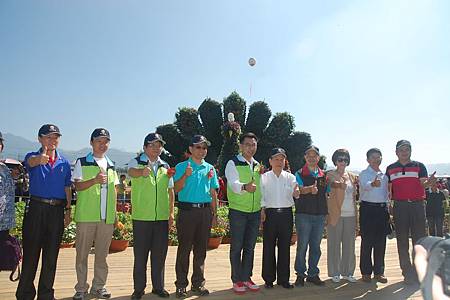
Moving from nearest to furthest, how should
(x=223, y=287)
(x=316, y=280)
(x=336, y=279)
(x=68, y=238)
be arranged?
(x=223, y=287) → (x=316, y=280) → (x=336, y=279) → (x=68, y=238)

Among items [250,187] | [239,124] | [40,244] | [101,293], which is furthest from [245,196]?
[239,124]

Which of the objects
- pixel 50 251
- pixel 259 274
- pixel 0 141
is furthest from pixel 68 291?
pixel 259 274

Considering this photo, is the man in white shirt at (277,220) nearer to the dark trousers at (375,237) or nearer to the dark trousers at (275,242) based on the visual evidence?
the dark trousers at (275,242)

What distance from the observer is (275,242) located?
4.08m

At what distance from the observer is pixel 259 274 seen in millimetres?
4871

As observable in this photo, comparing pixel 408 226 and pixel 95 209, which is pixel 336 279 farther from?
pixel 95 209

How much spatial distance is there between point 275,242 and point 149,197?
61.4 inches

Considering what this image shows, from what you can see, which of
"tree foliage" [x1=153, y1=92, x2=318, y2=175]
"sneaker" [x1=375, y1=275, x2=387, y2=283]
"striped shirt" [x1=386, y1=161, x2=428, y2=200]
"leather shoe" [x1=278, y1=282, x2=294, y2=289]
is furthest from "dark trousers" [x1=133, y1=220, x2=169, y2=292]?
"tree foliage" [x1=153, y1=92, x2=318, y2=175]

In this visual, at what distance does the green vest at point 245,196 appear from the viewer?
12.9 ft

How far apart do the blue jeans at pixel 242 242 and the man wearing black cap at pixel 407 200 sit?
6.57 ft

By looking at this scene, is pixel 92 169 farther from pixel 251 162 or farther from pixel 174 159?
pixel 174 159

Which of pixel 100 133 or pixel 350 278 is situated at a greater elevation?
pixel 100 133

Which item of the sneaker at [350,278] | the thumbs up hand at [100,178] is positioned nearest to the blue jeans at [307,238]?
the sneaker at [350,278]

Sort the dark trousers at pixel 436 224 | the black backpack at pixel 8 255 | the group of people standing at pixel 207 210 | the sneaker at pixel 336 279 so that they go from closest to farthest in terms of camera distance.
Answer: the black backpack at pixel 8 255
the group of people standing at pixel 207 210
the sneaker at pixel 336 279
the dark trousers at pixel 436 224
